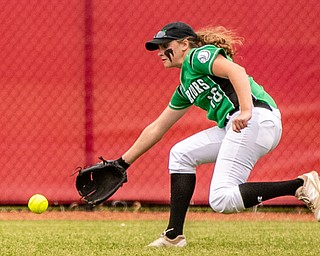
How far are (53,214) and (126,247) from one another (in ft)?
9.27

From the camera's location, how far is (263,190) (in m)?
4.73

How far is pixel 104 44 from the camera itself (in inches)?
309

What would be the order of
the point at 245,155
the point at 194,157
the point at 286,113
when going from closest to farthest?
the point at 245,155 → the point at 194,157 → the point at 286,113

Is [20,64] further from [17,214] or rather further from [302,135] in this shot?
[302,135]

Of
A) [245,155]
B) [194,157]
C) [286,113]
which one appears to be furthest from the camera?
[286,113]

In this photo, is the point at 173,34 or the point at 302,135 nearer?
the point at 173,34

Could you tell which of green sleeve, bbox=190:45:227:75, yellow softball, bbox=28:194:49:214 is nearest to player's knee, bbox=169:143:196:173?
green sleeve, bbox=190:45:227:75

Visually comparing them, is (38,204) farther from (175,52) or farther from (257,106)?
(257,106)

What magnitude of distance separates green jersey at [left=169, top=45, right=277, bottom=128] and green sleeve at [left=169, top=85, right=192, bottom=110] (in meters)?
0.17

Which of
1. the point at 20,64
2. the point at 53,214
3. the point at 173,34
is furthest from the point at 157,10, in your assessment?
the point at 173,34

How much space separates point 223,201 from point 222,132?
0.50 m

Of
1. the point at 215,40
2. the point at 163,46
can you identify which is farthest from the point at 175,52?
the point at 215,40

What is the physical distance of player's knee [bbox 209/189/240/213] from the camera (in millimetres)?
4629

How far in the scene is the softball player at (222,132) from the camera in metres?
4.64
